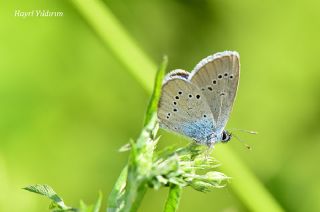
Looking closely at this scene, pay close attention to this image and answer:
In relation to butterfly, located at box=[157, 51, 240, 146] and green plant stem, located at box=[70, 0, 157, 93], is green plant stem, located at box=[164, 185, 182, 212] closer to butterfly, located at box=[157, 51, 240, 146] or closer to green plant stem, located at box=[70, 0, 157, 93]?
butterfly, located at box=[157, 51, 240, 146]

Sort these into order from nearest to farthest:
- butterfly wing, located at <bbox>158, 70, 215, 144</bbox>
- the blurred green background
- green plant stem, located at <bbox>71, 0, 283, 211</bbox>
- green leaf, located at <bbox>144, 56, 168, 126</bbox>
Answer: green leaf, located at <bbox>144, 56, 168, 126</bbox> → butterfly wing, located at <bbox>158, 70, 215, 144</bbox> → green plant stem, located at <bbox>71, 0, 283, 211</bbox> → the blurred green background

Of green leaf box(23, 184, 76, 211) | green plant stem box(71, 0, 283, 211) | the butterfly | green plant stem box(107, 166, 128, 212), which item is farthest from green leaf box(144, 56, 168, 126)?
green plant stem box(71, 0, 283, 211)

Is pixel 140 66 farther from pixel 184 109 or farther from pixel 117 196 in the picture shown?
pixel 117 196

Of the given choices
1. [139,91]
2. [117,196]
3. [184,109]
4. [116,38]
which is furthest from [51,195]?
[139,91]

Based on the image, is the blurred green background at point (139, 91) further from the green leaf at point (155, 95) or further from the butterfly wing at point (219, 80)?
the green leaf at point (155, 95)

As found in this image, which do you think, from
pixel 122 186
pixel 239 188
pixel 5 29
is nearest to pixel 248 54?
pixel 239 188
